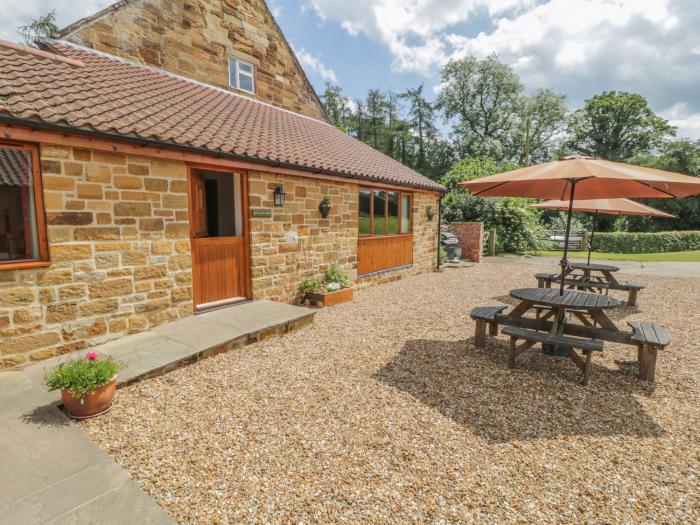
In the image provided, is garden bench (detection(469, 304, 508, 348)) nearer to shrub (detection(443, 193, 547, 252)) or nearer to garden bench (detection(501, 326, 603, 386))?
garden bench (detection(501, 326, 603, 386))

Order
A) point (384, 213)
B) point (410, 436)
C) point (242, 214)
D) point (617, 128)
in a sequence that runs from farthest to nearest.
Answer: point (617, 128) → point (384, 213) → point (242, 214) → point (410, 436)

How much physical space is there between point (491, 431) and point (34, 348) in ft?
16.8

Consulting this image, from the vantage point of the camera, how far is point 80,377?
3.17m

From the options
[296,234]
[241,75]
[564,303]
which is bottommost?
[564,303]

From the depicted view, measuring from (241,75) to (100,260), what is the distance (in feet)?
25.6

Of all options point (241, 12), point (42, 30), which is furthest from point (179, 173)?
point (42, 30)

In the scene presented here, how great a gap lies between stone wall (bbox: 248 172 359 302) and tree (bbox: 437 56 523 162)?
30054 millimetres

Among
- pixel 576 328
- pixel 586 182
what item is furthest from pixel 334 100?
pixel 576 328

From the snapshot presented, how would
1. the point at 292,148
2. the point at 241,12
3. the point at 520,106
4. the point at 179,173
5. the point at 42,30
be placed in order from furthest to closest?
1. the point at 520,106
2. the point at 42,30
3. the point at 241,12
4. the point at 292,148
5. the point at 179,173

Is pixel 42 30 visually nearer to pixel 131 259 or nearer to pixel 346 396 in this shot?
pixel 131 259

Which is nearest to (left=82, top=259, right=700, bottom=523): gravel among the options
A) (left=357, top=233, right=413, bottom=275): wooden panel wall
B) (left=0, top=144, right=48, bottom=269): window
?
(left=0, top=144, right=48, bottom=269): window

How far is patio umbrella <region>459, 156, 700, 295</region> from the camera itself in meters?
3.61

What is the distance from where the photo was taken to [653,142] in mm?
36531

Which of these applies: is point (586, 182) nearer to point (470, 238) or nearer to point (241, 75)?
point (241, 75)
